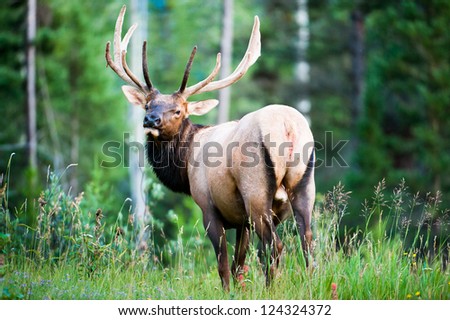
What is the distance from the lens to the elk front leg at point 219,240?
7012 millimetres

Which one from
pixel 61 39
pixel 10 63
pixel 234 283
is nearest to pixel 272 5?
pixel 61 39

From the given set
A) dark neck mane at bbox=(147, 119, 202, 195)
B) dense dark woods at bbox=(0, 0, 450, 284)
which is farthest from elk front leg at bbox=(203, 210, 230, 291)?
dense dark woods at bbox=(0, 0, 450, 284)

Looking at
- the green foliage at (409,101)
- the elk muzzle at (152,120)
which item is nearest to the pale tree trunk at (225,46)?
the green foliage at (409,101)

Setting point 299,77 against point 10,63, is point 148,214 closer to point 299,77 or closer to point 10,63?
point 10,63

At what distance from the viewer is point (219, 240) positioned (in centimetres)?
720

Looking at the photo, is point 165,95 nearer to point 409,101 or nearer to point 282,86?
point 409,101

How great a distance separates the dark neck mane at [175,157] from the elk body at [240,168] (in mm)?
11

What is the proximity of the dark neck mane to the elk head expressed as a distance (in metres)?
0.09

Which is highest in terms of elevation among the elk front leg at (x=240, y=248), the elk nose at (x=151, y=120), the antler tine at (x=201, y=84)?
the antler tine at (x=201, y=84)

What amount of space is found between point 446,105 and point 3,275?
1435 cm

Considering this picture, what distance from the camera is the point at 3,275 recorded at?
6.25 m

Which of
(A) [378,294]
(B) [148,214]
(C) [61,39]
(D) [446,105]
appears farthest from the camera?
(C) [61,39]

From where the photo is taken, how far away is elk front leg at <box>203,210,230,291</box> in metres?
7.01
